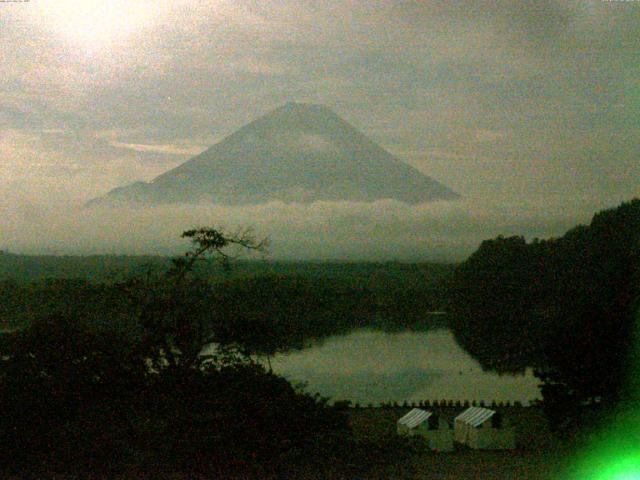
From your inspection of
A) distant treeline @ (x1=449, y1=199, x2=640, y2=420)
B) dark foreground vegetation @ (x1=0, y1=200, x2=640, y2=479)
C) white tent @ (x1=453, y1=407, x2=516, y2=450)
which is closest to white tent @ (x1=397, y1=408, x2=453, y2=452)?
white tent @ (x1=453, y1=407, x2=516, y2=450)

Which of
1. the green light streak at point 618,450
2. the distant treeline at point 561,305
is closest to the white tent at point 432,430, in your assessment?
the distant treeline at point 561,305

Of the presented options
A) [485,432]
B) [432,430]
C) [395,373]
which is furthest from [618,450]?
[395,373]

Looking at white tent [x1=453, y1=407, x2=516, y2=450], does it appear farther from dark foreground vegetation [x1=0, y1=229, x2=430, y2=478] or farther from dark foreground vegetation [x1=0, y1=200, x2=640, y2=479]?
dark foreground vegetation [x1=0, y1=229, x2=430, y2=478]

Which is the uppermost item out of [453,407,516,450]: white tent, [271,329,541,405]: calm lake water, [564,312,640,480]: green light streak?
[564,312,640,480]: green light streak

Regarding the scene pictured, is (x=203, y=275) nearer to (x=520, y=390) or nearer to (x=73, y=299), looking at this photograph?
(x=73, y=299)

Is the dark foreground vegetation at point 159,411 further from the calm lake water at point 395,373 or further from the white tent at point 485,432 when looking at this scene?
the calm lake water at point 395,373
